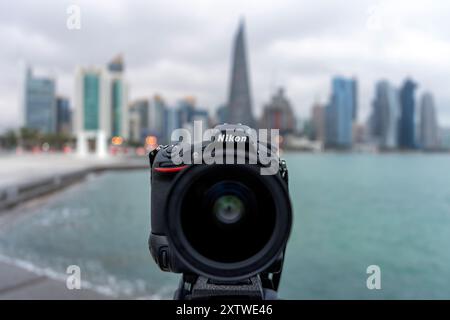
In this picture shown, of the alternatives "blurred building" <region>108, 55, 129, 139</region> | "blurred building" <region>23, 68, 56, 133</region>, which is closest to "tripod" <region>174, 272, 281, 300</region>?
"blurred building" <region>108, 55, 129, 139</region>

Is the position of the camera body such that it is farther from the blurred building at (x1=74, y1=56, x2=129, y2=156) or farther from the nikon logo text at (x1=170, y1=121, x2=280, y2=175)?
the blurred building at (x1=74, y1=56, x2=129, y2=156)

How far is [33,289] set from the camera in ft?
10.8

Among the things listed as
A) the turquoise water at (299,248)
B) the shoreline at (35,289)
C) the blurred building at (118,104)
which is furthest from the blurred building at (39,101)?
the shoreline at (35,289)

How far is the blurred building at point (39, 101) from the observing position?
343 ft

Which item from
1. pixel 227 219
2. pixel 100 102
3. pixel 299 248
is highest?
pixel 100 102

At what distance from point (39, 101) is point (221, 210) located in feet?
395

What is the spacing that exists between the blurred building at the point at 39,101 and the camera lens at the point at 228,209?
365 feet

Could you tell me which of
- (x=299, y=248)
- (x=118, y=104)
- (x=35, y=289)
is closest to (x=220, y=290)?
(x=35, y=289)

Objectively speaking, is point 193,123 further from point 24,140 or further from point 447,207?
point 24,140

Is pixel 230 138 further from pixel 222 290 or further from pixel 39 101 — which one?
pixel 39 101

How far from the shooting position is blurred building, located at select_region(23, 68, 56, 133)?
10462 centimetres

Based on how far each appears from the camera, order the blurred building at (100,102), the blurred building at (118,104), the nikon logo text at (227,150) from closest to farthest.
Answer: the nikon logo text at (227,150), the blurred building at (100,102), the blurred building at (118,104)

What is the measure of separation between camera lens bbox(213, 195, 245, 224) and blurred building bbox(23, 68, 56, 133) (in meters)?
111

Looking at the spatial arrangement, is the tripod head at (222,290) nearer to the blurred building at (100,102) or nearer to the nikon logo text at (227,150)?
the nikon logo text at (227,150)
